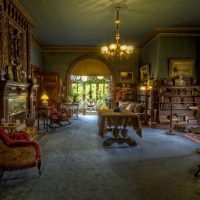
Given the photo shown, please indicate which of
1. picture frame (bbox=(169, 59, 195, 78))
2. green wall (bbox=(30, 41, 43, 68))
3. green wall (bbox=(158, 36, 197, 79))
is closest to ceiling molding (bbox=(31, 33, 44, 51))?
green wall (bbox=(30, 41, 43, 68))

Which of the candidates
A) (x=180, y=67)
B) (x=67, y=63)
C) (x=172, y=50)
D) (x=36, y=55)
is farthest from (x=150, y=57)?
(x=36, y=55)

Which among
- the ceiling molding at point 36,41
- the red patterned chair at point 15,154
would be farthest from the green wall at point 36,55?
the red patterned chair at point 15,154

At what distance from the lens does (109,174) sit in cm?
343

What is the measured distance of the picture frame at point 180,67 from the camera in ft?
24.7

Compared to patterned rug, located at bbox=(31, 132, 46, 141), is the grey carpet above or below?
below

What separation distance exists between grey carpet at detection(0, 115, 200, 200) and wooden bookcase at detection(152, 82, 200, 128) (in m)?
2.19

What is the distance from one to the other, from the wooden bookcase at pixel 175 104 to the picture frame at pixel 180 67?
56cm

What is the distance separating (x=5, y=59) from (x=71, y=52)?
604 centimetres

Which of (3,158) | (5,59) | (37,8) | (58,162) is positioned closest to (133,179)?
(58,162)

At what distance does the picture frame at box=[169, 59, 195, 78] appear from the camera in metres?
7.54

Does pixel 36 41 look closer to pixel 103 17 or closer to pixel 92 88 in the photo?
pixel 103 17

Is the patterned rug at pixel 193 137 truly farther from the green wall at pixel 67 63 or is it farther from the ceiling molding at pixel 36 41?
the ceiling molding at pixel 36 41

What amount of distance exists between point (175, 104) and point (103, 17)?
4.09 meters

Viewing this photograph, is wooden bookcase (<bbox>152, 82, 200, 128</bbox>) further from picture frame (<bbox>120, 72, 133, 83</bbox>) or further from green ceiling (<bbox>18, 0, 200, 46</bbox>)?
picture frame (<bbox>120, 72, 133, 83</bbox>)
